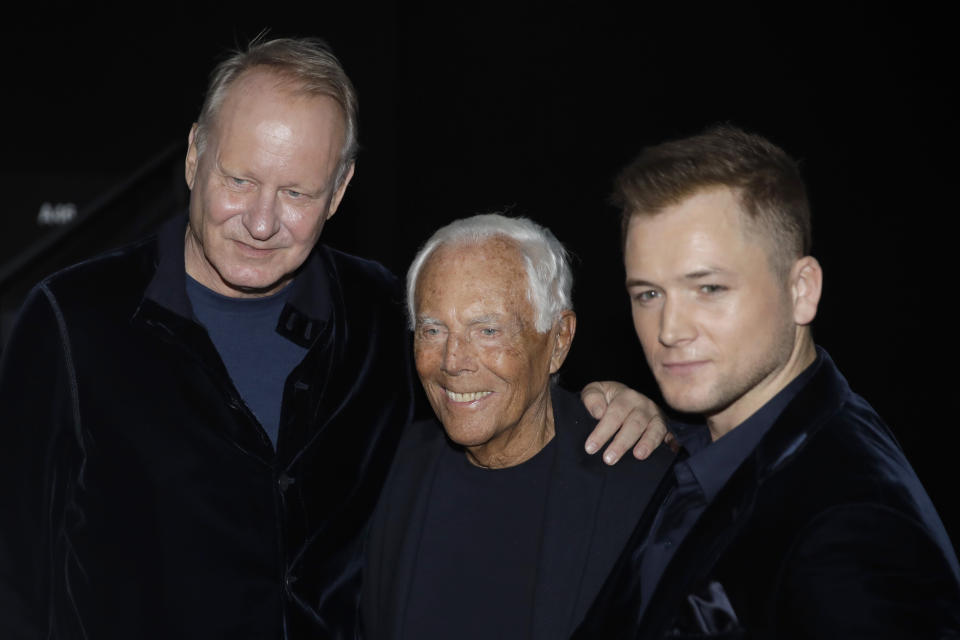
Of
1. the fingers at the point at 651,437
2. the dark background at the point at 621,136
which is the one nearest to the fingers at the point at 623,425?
the fingers at the point at 651,437

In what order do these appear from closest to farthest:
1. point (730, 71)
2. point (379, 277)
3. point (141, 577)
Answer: point (141, 577) < point (379, 277) < point (730, 71)

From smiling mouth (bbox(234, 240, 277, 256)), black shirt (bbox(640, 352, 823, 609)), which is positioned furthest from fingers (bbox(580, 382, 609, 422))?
smiling mouth (bbox(234, 240, 277, 256))

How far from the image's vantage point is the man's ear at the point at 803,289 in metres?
1.78

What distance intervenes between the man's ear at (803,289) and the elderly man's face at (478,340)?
71cm

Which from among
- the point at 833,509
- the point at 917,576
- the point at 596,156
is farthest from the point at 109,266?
the point at 596,156

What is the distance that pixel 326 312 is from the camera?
7.89 ft

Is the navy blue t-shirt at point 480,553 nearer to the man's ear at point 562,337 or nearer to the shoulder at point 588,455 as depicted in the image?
the shoulder at point 588,455

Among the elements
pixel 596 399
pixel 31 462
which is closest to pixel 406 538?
pixel 596 399

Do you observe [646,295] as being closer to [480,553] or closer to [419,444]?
[480,553]

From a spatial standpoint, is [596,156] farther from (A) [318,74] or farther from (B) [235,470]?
(B) [235,470]

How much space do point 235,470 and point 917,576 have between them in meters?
1.48

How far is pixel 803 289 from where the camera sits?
179cm

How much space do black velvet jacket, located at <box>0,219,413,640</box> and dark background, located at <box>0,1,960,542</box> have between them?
66.1 inches

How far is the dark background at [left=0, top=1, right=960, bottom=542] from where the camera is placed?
3.36m
